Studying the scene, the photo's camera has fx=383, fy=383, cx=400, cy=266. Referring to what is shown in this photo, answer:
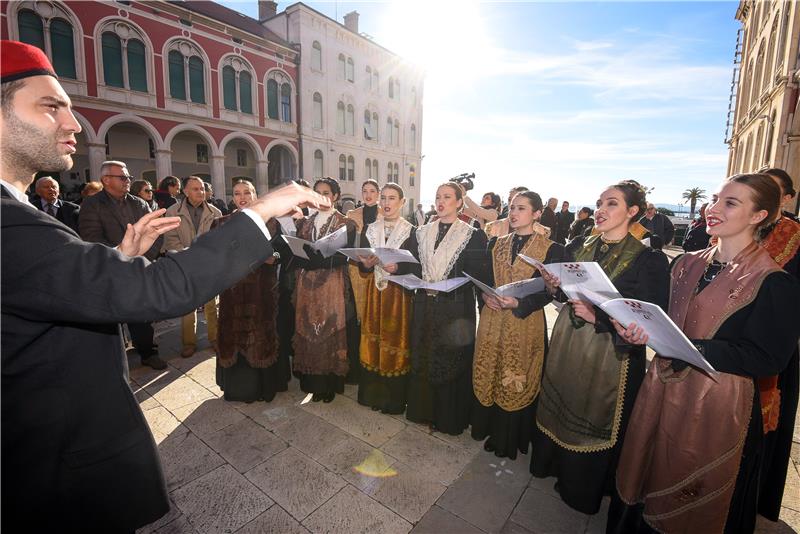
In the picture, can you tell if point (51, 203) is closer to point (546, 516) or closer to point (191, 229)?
point (191, 229)

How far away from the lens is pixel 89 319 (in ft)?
3.30

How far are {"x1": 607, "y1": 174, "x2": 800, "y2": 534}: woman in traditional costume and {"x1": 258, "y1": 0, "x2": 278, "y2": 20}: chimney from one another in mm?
32417

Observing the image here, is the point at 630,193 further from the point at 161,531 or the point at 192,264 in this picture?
the point at 161,531

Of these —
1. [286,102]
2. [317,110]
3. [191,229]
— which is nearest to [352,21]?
[317,110]

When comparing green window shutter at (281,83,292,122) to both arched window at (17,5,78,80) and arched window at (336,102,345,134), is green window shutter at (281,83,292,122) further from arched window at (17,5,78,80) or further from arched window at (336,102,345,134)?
arched window at (17,5,78,80)

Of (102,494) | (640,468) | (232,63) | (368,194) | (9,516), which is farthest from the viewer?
(232,63)

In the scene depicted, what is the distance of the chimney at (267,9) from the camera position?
27141mm

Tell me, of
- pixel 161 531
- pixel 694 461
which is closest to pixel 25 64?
pixel 161 531

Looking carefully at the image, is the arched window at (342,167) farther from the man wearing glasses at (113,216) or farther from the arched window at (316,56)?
the man wearing glasses at (113,216)

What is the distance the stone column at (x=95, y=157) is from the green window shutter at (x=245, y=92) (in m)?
8.06

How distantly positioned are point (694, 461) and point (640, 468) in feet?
1.00

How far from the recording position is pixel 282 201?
1236 millimetres

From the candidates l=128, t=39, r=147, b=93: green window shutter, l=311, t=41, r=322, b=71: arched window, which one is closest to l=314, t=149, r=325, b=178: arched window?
l=311, t=41, r=322, b=71: arched window

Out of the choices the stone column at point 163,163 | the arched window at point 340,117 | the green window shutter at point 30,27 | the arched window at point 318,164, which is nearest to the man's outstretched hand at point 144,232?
the green window shutter at point 30,27
